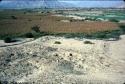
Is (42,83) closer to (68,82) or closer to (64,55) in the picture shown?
(68,82)

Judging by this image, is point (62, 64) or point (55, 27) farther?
point (55, 27)

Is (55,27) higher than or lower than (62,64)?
lower

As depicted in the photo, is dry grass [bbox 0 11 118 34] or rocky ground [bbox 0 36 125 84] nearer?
rocky ground [bbox 0 36 125 84]

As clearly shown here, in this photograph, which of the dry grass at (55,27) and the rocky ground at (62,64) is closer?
the rocky ground at (62,64)

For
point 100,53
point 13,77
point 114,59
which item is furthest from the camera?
point 100,53

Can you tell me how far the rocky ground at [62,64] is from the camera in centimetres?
2125

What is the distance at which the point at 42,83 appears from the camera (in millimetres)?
19938

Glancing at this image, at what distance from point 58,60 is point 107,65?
4.84 m

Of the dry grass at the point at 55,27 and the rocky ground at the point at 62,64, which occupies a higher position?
the rocky ground at the point at 62,64

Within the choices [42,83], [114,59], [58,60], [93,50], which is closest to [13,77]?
[42,83]

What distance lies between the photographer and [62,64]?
2583 centimetres

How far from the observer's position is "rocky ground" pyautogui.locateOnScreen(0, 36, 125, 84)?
69.7 ft

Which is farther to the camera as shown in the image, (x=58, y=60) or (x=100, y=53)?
(x=100, y=53)

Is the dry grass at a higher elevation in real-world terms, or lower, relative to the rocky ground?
lower
